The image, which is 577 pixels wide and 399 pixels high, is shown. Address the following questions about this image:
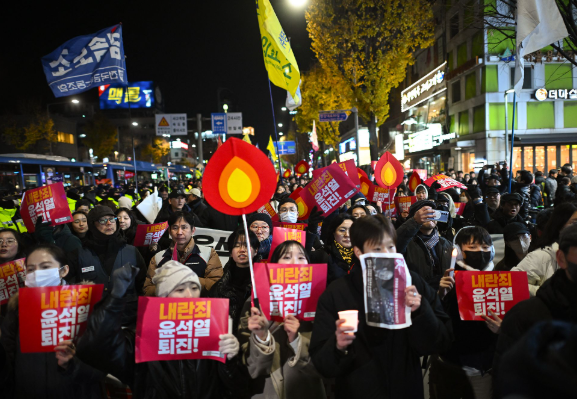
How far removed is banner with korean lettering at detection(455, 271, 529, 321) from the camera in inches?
102

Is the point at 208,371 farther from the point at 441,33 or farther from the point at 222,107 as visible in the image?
the point at 441,33

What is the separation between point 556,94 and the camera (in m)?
27.0

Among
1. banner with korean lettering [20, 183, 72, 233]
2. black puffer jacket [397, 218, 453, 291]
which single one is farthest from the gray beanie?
banner with korean lettering [20, 183, 72, 233]

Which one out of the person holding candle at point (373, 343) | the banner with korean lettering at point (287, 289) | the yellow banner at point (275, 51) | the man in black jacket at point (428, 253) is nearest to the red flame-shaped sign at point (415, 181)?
the yellow banner at point (275, 51)

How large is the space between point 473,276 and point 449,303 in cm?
32

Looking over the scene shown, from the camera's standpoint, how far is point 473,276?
2617 mm

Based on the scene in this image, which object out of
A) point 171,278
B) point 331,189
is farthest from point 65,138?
point 171,278

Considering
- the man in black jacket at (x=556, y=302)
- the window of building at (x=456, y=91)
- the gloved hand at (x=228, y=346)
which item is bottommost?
the gloved hand at (x=228, y=346)

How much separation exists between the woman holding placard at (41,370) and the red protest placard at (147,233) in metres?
2.81

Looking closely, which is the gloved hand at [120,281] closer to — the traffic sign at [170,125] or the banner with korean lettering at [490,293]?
the banner with korean lettering at [490,293]

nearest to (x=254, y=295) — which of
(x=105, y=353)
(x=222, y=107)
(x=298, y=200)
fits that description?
(x=105, y=353)

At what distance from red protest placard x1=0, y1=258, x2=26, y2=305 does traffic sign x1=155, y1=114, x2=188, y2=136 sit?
715 inches

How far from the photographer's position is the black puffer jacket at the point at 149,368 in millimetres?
2322

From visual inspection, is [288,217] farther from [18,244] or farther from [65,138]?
[65,138]
